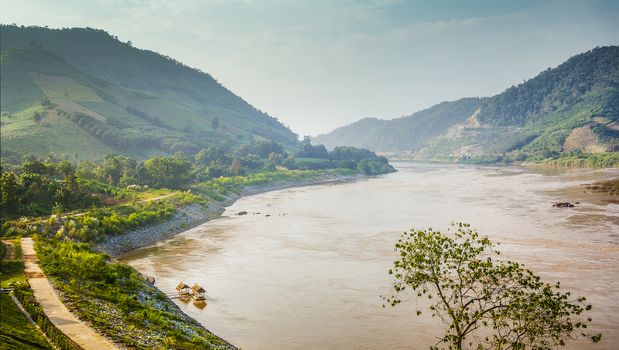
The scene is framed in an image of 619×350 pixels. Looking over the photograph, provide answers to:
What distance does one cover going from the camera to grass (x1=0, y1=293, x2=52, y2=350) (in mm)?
19844

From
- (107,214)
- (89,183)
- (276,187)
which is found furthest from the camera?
Result: (276,187)

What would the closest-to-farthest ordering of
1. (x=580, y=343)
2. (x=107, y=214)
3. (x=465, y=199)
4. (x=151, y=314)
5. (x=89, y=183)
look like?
(x=580, y=343), (x=151, y=314), (x=107, y=214), (x=89, y=183), (x=465, y=199)

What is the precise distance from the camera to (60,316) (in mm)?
26750

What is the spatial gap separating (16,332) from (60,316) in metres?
5.17

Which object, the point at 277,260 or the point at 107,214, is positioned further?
the point at 107,214

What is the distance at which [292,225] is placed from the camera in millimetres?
83688

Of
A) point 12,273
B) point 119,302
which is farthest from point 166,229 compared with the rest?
point 119,302

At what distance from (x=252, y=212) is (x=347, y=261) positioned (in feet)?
160

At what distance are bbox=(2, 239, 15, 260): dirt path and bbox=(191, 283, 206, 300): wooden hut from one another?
15092 millimetres

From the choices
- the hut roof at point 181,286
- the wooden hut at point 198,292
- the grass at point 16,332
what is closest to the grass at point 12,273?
the grass at point 16,332

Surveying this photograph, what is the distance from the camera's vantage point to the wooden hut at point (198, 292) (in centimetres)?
4138

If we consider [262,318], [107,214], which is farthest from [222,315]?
[107,214]

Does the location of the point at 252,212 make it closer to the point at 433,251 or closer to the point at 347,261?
the point at 347,261

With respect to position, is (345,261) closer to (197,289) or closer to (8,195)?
(197,289)
